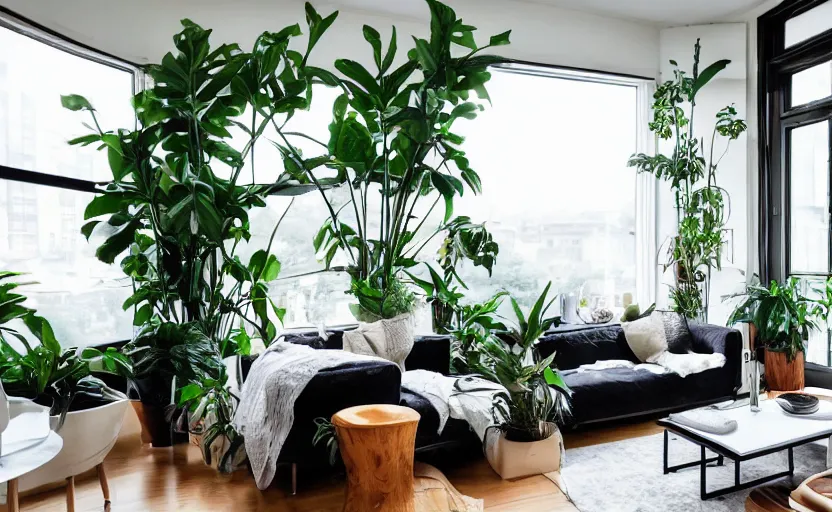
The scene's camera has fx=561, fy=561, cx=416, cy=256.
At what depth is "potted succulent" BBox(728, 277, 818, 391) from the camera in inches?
159

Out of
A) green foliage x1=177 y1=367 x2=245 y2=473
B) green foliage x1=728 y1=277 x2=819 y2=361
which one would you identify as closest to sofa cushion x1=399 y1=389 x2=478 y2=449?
green foliage x1=177 y1=367 x2=245 y2=473

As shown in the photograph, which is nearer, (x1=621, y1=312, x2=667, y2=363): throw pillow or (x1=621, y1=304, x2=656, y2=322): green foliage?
(x1=621, y1=312, x2=667, y2=363): throw pillow

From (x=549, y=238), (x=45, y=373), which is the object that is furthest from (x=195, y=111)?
(x=549, y=238)

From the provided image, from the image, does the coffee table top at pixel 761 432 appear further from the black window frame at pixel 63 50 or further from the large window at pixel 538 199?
the black window frame at pixel 63 50

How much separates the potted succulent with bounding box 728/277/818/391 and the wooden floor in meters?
2.41

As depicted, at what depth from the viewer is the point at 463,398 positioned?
2992 mm

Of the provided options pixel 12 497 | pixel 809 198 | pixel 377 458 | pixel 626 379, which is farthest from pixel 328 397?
pixel 809 198

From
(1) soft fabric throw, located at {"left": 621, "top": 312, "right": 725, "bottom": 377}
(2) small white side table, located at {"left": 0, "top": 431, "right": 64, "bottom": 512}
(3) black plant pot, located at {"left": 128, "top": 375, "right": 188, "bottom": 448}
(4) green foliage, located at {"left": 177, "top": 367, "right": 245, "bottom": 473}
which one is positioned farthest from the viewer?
(1) soft fabric throw, located at {"left": 621, "top": 312, "right": 725, "bottom": 377}

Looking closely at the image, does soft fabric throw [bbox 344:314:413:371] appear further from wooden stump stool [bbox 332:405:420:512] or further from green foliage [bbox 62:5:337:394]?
wooden stump stool [bbox 332:405:420:512]

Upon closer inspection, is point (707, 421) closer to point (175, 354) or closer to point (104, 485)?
point (175, 354)

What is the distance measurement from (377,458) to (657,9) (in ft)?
14.5

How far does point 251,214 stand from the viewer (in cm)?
415

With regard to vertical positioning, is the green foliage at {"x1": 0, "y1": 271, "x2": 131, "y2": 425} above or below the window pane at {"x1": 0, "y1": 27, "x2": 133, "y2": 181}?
below

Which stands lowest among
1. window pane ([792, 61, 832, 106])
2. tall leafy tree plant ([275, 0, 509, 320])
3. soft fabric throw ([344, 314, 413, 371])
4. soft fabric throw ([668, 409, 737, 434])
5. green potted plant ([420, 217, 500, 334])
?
soft fabric throw ([668, 409, 737, 434])
